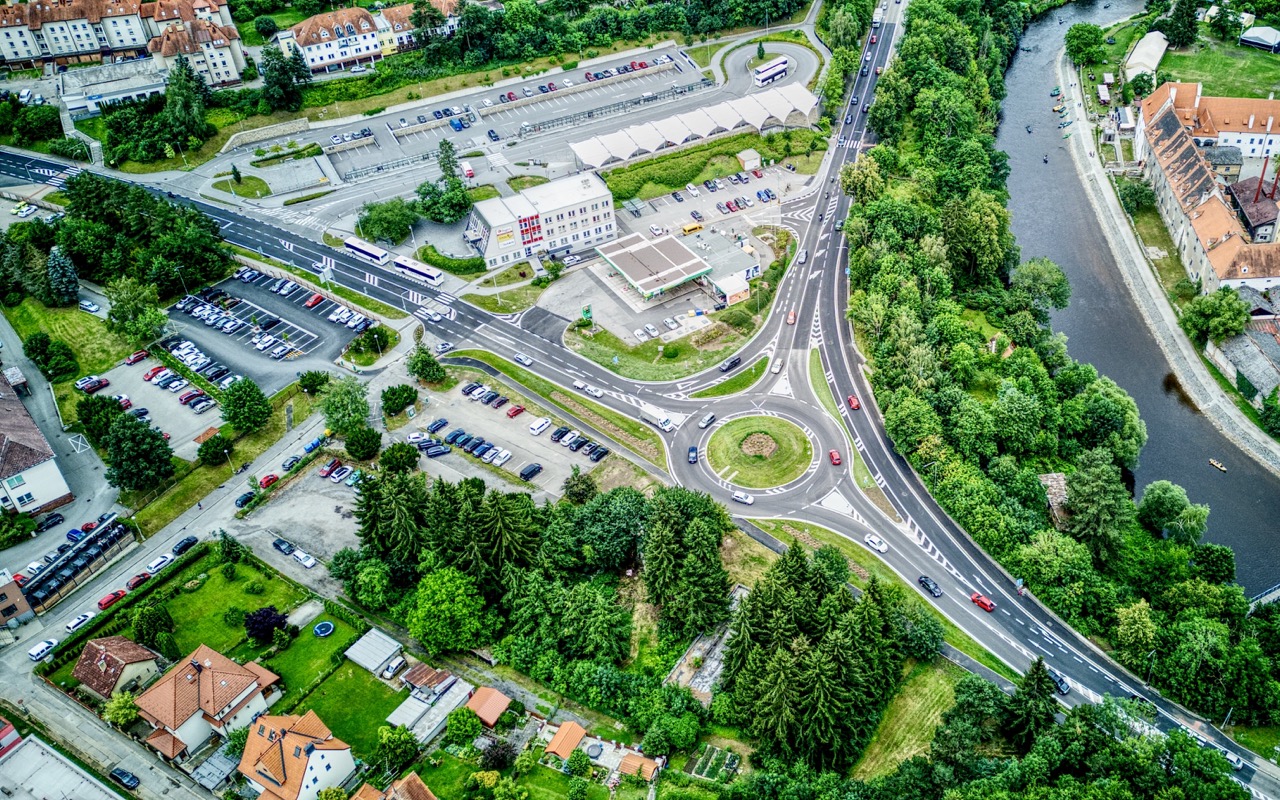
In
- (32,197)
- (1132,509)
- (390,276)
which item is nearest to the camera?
(1132,509)

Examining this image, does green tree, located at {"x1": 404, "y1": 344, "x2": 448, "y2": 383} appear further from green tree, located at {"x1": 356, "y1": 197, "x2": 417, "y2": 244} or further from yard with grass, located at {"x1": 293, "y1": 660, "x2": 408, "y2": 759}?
yard with grass, located at {"x1": 293, "y1": 660, "x2": 408, "y2": 759}

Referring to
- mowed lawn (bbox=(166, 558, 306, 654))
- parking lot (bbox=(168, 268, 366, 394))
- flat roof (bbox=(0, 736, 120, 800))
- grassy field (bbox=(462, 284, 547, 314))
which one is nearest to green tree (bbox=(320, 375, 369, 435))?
parking lot (bbox=(168, 268, 366, 394))

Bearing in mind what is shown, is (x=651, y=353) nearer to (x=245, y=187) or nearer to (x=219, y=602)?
(x=219, y=602)

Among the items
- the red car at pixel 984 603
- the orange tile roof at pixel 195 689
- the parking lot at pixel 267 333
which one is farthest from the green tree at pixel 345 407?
the red car at pixel 984 603

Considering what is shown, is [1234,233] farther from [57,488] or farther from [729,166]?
[57,488]

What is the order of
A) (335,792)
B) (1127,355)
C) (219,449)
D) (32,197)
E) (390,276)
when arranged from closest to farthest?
(335,792) < (219,449) < (1127,355) < (390,276) < (32,197)

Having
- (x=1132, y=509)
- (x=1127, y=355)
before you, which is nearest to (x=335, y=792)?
(x=1132, y=509)

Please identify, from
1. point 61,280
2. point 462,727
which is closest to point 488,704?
point 462,727
